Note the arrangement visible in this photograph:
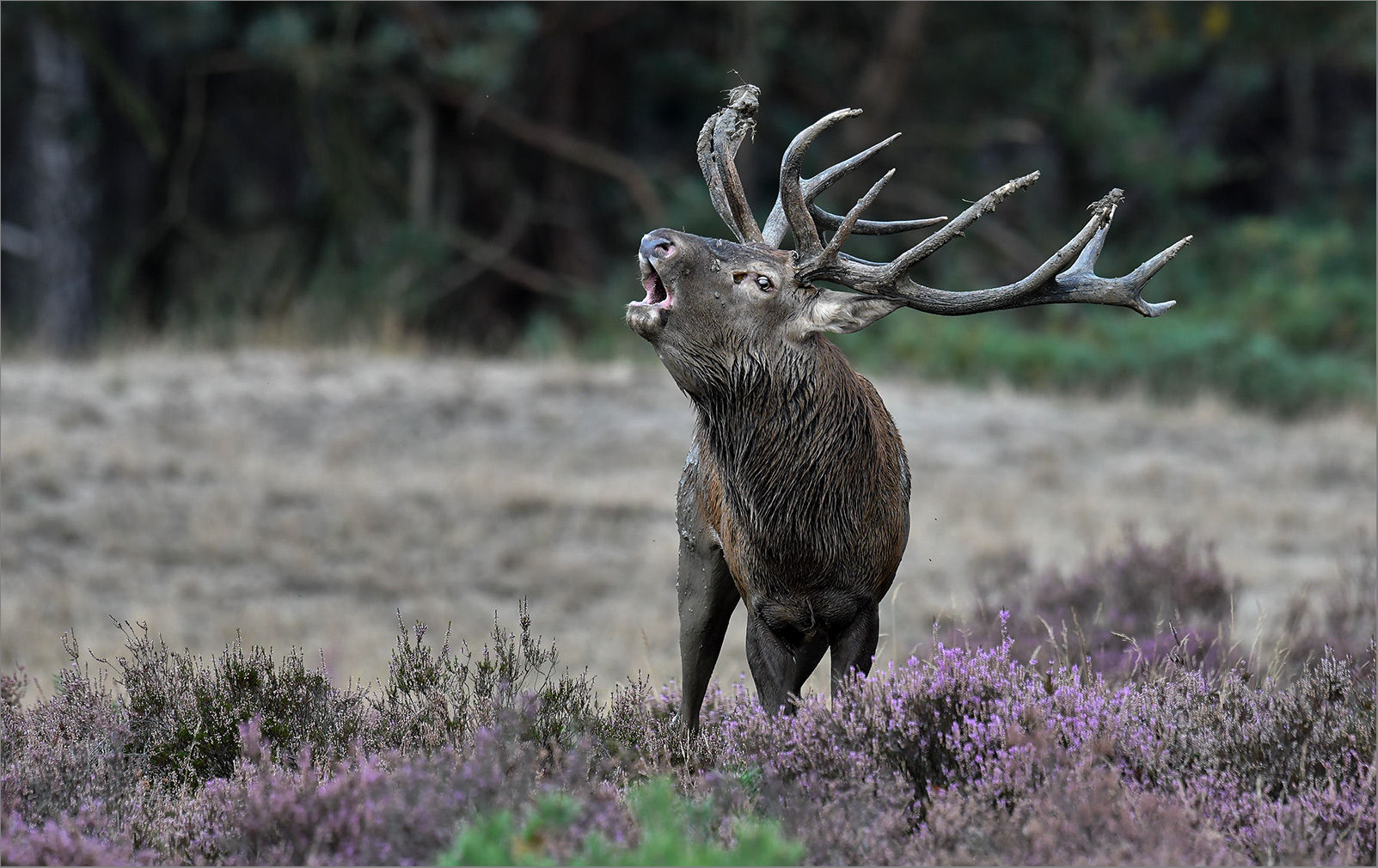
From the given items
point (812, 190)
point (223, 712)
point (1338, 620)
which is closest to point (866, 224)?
point (812, 190)

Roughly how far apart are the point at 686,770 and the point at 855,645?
650mm

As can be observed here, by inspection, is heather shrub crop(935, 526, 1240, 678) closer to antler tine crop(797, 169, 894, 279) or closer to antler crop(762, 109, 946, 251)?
antler crop(762, 109, 946, 251)

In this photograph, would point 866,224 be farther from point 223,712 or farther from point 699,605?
point 223,712

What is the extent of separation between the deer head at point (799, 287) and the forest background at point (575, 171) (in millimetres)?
11278

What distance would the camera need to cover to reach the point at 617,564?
420 inches

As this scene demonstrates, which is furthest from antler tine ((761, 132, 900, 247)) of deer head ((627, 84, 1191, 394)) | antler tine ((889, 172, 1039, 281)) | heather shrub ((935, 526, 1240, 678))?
heather shrub ((935, 526, 1240, 678))

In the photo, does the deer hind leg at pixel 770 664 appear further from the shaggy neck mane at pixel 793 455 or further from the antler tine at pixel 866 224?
the antler tine at pixel 866 224

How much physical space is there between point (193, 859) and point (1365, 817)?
10.3ft

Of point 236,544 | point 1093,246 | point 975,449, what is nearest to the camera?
point 1093,246

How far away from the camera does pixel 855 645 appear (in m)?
4.41

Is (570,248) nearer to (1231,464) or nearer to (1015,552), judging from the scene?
(1231,464)

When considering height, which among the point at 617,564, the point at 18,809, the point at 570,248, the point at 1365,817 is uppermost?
the point at 570,248

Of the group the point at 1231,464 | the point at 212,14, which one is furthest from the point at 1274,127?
the point at 212,14

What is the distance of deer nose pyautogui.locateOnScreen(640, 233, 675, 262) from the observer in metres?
4.19
